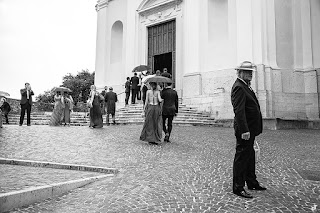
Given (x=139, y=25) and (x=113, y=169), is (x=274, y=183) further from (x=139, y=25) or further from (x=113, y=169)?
(x=139, y=25)

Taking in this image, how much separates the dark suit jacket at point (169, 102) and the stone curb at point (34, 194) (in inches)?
183

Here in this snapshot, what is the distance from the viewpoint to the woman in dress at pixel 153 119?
8086mm

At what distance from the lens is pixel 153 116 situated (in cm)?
827

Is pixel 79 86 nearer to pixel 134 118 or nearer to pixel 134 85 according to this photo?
pixel 134 85

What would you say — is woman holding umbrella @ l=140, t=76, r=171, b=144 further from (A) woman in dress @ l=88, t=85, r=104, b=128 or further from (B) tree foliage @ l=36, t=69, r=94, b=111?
(B) tree foliage @ l=36, t=69, r=94, b=111

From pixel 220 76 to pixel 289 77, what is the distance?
142 inches

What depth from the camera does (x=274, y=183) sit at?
14.9 feet

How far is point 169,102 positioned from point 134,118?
6.49 m

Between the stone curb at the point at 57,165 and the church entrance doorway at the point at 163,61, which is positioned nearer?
the stone curb at the point at 57,165

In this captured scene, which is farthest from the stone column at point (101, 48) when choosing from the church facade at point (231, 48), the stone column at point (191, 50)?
the stone column at point (191, 50)

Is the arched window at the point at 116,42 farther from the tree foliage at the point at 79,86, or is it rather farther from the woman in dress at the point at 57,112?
the tree foliage at the point at 79,86

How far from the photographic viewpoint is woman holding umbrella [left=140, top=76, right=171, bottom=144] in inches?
318

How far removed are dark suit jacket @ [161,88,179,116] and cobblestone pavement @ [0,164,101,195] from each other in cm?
411

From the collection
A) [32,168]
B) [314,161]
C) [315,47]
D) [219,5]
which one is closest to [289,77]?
[315,47]
